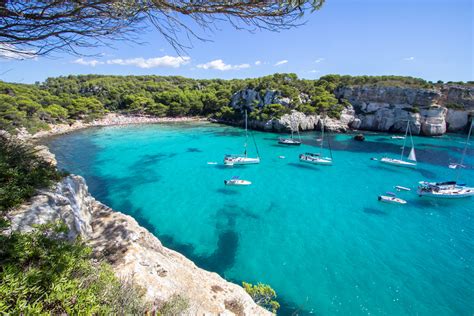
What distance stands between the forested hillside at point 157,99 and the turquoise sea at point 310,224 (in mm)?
21500

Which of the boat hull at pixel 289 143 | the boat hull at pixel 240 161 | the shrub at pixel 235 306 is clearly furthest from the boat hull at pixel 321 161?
the shrub at pixel 235 306

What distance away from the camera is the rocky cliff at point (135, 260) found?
16.7ft

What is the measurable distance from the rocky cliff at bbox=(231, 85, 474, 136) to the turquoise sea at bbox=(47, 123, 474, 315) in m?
20.3

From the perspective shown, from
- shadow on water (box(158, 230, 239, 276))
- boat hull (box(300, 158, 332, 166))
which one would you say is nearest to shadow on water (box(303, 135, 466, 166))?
boat hull (box(300, 158, 332, 166))

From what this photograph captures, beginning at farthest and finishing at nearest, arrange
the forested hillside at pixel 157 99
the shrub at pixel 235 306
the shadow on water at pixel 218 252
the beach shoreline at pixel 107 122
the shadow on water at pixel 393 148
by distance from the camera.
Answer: the forested hillside at pixel 157 99, the beach shoreline at pixel 107 122, the shadow on water at pixel 393 148, the shadow on water at pixel 218 252, the shrub at pixel 235 306

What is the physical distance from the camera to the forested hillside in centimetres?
4578

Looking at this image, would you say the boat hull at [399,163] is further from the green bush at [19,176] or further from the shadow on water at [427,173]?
the green bush at [19,176]

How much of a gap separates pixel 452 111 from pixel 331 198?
2167 inches

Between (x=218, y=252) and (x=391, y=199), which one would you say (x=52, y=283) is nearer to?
(x=218, y=252)

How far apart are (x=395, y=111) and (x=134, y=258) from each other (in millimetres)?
63482

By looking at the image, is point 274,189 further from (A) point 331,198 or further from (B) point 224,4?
(B) point 224,4

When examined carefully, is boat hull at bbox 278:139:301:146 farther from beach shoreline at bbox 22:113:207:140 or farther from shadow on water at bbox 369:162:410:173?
beach shoreline at bbox 22:113:207:140

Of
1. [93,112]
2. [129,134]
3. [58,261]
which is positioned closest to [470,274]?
[58,261]

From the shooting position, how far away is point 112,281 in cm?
345
